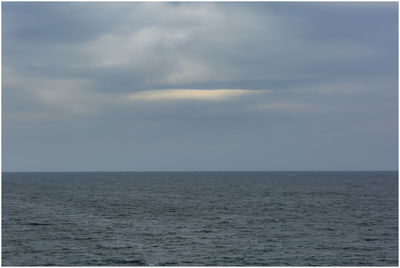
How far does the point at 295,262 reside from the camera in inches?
1858

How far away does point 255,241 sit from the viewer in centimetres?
5806

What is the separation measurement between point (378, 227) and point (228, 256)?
107 feet

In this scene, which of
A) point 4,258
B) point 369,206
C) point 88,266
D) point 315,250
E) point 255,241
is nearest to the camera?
point 88,266

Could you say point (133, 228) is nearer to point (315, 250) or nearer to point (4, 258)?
point (4, 258)

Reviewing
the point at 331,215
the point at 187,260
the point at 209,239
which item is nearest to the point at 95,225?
the point at 209,239

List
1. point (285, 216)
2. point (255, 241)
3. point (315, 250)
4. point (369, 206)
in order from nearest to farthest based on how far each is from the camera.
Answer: point (315, 250)
point (255, 241)
point (285, 216)
point (369, 206)

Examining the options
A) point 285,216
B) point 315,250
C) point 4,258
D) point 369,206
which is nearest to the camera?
point 4,258

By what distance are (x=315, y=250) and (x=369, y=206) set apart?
176ft

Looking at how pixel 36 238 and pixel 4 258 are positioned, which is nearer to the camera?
pixel 4 258

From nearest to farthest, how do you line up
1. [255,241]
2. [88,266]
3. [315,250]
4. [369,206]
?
[88,266], [315,250], [255,241], [369,206]

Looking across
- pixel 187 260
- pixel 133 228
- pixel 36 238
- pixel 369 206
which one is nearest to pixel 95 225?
pixel 133 228

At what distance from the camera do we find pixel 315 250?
174 feet

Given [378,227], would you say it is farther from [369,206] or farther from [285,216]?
[369,206]

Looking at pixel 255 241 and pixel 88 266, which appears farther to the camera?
pixel 255 241
